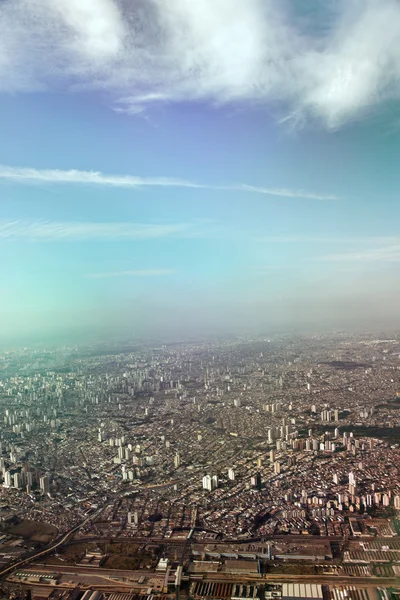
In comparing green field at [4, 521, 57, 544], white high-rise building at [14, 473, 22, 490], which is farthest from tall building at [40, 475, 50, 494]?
green field at [4, 521, 57, 544]

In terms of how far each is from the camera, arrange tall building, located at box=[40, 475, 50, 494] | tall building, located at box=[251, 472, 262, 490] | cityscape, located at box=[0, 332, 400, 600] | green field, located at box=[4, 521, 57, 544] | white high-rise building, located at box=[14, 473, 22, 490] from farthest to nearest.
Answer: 1. white high-rise building, located at box=[14, 473, 22, 490]
2. tall building, located at box=[40, 475, 50, 494]
3. tall building, located at box=[251, 472, 262, 490]
4. green field, located at box=[4, 521, 57, 544]
5. cityscape, located at box=[0, 332, 400, 600]

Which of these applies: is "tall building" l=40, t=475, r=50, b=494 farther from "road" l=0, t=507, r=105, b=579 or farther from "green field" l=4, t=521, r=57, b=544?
"road" l=0, t=507, r=105, b=579

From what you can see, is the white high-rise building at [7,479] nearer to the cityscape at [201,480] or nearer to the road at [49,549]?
the cityscape at [201,480]

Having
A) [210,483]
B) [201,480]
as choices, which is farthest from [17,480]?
[210,483]

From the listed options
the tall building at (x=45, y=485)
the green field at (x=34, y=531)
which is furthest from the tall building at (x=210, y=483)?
the tall building at (x=45, y=485)

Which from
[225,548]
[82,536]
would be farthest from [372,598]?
[82,536]

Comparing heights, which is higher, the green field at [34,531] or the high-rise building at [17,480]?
the high-rise building at [17,480]

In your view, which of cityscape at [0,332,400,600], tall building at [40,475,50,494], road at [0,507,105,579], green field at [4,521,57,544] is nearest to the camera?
cityscape at [0,332,400,600]

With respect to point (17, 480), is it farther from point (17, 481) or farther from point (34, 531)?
point (34, 531)
